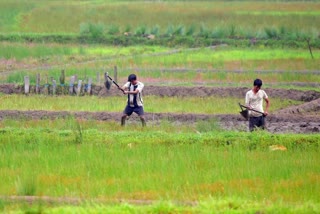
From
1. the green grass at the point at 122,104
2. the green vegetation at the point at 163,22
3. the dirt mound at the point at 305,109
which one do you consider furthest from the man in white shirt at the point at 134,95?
the green vegetation at the point at 163,22

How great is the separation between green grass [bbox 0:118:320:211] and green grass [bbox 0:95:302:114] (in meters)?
6.52

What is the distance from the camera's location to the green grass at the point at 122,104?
75.4 feet

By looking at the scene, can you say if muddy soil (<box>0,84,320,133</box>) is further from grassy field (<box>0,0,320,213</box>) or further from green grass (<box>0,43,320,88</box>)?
green grass (<box>0,43,320,88</box>)

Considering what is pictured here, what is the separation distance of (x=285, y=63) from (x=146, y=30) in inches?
448

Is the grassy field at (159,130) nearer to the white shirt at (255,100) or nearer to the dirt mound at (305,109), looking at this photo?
the dirt mound at (305,109)

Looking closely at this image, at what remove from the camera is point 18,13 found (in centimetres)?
5388

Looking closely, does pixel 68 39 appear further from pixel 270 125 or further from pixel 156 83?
pixel 270 125

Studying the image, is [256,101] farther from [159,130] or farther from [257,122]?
[159,130]

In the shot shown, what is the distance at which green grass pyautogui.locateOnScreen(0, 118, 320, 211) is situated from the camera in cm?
1148

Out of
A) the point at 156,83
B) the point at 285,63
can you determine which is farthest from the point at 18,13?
the point at 156,83

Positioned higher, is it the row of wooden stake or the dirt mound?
the row of wooden stake

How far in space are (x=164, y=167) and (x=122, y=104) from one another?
434 inches

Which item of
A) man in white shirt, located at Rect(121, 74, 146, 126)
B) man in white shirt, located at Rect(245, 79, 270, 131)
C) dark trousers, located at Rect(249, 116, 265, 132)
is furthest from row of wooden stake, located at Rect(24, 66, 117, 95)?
man in white shirt, located at Rect(245, 79, 270, 131)

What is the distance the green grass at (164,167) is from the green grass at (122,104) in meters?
6.52
